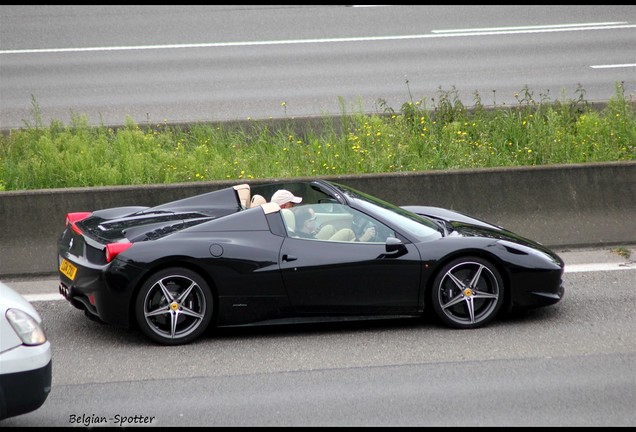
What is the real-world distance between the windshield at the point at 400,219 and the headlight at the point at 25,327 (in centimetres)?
315

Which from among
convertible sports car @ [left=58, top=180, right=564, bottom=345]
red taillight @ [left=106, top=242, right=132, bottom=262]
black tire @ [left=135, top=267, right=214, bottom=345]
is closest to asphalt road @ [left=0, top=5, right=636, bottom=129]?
convertible sports car @ [left=58, top=180, right=564, bottom=345]

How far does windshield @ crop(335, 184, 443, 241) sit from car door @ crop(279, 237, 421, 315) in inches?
8.0

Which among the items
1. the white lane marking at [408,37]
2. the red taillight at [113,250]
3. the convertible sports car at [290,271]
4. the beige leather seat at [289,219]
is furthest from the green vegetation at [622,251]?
the white lane marking at [408,37]

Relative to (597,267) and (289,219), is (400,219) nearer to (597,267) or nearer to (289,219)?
Result: (289,219)

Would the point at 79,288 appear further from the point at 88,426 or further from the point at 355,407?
the point at 355,407

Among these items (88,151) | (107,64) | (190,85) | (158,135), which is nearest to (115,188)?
(88,151)

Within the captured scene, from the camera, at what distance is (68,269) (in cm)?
769

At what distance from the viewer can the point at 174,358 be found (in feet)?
23.6

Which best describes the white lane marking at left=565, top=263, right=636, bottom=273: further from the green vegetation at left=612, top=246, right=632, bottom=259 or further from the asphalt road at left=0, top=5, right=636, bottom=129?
the asphalt road at left=0, top=5, right=636, bottom=129

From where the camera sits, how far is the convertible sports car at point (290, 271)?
24.2ft

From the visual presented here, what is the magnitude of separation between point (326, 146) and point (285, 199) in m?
4.08

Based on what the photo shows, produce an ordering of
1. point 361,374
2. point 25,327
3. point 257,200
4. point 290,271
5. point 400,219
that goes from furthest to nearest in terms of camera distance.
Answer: point 257,200 < point 400,219 < point 290,271 < point 361,374 < point 25,327

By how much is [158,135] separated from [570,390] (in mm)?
7560

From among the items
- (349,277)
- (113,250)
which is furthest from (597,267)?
(113,250)
